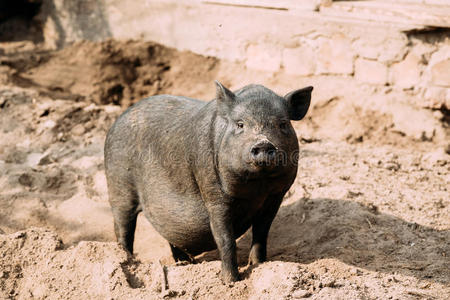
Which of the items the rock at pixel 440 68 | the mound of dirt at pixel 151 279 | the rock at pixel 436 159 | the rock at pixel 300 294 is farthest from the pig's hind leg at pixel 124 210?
the rock at pixel 440 68

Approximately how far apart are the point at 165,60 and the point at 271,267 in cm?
521

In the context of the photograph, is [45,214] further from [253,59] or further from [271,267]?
[253,59]

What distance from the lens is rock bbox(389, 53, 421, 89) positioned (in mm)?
6926

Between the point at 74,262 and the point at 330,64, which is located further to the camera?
the point at 330,64

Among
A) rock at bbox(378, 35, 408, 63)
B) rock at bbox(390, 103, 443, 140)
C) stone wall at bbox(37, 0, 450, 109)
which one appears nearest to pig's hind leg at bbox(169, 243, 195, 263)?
rock at bbox(390, 103, 443, 140)

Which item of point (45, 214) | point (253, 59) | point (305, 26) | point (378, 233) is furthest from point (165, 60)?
point (378, 233)

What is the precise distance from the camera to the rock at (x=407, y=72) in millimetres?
6926

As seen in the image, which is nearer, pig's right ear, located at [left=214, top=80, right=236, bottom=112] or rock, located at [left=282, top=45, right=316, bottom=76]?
pig's right ear, located at [left=214, top=80, right=236, bottom=112]

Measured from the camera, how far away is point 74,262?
434cm

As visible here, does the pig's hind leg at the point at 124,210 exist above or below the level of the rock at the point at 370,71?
below

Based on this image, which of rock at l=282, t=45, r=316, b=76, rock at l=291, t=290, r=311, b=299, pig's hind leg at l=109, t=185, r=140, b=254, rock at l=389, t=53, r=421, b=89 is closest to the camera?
rock at l=291, t=290, r=311, b=299

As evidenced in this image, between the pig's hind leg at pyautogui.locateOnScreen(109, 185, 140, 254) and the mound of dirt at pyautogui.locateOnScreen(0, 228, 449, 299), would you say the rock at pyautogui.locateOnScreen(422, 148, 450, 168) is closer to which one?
the mound of dirt at pyautogui.locateOnScreen(0, 228, 449, 299)

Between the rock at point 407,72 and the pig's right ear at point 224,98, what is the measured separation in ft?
11.5

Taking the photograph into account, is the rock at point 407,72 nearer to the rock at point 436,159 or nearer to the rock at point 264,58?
the rock at point 436,159
